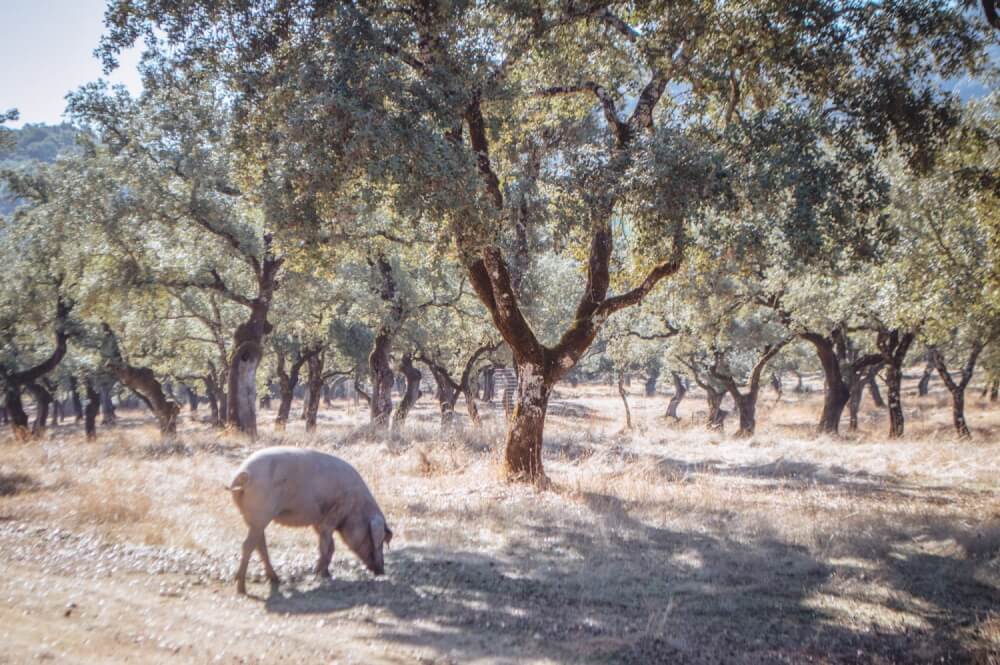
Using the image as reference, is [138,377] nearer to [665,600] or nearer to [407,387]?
[407,387]

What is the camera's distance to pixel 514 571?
24.0 feet

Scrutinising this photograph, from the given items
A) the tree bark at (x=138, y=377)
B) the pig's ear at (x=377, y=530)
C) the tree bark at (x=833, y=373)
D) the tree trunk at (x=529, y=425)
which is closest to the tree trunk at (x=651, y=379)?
the tree bark at (x=833, y=373)

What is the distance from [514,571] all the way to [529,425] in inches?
188

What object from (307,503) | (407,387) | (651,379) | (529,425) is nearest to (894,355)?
(529,425)

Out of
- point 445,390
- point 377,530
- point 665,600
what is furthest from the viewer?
point 445,390

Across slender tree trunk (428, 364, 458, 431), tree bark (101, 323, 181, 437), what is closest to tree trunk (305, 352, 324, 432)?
slender tree trunk (428, 364, 458, 431)

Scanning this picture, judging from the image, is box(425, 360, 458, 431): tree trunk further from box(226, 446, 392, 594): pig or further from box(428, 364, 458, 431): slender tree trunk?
box(226, 446, 392, 594): pig

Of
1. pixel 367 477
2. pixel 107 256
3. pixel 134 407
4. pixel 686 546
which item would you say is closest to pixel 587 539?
pixel 686 546

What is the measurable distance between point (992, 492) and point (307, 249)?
14.2 metres

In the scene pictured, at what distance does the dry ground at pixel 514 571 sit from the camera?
199 inches

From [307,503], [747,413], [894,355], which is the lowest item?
[747,413]

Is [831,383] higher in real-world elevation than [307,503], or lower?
higher

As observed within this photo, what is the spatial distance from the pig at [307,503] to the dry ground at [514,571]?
314 millimetres

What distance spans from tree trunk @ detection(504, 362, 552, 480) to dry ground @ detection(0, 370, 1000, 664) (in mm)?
605
